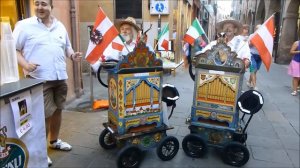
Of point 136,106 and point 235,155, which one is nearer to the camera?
point 136,106

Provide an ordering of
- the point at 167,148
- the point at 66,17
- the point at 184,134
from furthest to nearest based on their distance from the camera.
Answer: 1. the point at 66,17
2. the point at 184,134
3. the point at 167,148

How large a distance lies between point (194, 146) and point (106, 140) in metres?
1.16

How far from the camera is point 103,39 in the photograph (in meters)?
3.68

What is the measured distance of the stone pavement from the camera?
A: 10.7 feet

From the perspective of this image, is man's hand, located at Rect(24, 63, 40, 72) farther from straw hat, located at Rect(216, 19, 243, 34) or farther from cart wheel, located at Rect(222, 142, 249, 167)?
straw hat, located at Rect(216, 19, 243, 34)

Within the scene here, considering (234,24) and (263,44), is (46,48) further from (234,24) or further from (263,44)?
(263,44)

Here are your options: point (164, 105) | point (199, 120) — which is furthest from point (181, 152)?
point (164, 105)

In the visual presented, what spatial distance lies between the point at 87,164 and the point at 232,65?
2.06m

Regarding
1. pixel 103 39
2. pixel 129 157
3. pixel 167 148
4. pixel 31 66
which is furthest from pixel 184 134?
pixel 31 66

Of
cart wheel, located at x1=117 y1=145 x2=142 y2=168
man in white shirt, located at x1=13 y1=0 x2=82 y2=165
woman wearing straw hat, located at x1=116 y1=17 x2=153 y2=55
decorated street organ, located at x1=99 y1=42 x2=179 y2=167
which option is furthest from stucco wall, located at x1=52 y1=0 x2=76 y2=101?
cart wheel, located at x1=117 y1=145 x2=142 y2=168

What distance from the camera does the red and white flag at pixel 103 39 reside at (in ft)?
11.3

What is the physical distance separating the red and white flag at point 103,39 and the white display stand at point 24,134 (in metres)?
1.61

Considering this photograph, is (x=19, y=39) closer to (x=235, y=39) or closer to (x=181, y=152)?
(x=181, y=152)

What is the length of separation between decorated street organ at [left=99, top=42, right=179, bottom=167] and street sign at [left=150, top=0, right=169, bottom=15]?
21.0 feet
